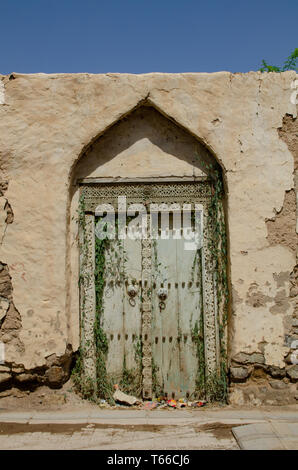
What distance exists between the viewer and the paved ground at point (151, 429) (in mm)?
3219

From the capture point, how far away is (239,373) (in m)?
4.05

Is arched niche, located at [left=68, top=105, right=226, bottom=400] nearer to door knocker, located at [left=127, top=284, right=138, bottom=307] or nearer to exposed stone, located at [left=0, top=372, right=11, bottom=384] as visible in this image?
door knocker, located at [left=127, top=284, right=138, bottom=307]

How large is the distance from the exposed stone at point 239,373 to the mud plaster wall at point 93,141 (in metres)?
0.13

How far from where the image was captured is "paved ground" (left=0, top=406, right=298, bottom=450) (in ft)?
10.6

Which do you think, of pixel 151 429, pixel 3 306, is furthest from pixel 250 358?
pixel 3 306

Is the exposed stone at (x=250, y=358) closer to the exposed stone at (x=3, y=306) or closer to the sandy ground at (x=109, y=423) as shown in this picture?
the sandy ground at (x=109, y=423)

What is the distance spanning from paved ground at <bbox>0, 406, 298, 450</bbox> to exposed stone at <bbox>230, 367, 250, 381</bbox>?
264mm

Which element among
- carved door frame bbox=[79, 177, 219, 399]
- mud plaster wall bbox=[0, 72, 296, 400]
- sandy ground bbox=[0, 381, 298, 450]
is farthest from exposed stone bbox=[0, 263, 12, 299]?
sandy ground bbox=[0, 381, 298, 450]

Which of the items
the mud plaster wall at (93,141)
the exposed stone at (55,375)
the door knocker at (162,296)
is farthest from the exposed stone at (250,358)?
the exposed stone at (55,375)

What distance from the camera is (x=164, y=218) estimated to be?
447cm

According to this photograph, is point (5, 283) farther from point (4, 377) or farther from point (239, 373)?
point (239, 373)

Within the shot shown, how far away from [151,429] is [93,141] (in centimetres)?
251
